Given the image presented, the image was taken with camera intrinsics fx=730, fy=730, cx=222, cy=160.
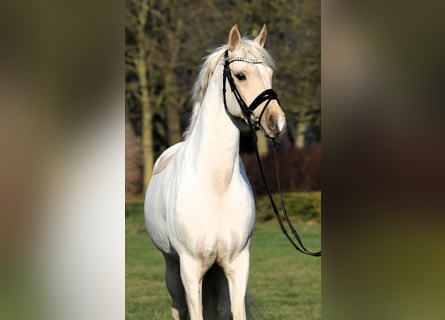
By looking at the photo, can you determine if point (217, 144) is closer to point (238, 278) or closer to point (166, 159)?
point (238, 278)

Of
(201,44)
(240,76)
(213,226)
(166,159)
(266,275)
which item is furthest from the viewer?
(201,44)

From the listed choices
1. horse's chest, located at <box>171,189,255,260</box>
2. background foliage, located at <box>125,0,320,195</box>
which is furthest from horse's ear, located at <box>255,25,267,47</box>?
background foliage, located at <box>125,0,320,195</box>

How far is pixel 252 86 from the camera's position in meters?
3.76

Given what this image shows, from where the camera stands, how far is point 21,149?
1.97 metres

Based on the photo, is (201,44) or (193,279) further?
(201,44)

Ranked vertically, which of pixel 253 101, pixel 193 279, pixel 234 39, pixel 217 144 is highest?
pixel 234 39

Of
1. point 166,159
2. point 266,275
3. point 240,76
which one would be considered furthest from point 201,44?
point 240,76

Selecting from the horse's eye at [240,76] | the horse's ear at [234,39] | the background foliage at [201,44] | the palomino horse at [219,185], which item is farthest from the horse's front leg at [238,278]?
the background foliage at [201,44]

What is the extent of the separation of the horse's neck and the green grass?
2.00m

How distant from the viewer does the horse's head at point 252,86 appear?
3.59 metres

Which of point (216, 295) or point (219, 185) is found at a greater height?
point (219, 185)

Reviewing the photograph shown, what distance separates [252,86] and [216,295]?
1558mm

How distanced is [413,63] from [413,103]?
10 cm

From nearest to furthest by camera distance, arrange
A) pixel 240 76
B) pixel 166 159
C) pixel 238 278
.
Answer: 1. pixel 240 76
2. pixel 238 278
3. pixel 166 159
